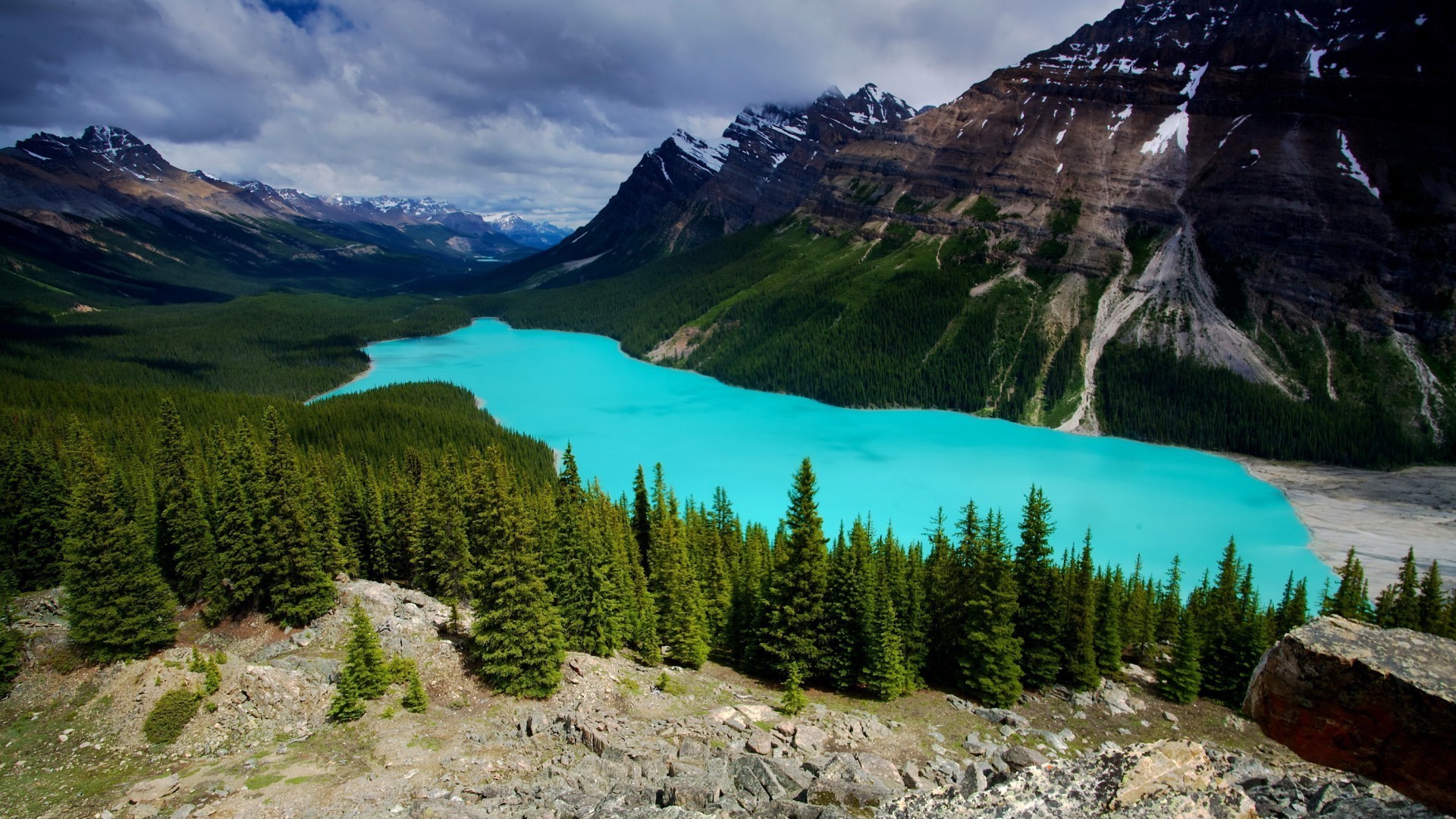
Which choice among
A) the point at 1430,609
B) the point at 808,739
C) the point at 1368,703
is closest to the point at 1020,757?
the point at 808,739

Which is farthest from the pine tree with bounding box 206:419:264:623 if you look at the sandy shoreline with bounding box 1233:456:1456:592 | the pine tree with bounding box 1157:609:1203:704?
the sandy shoreline with bounding box 1233:456:1456:592

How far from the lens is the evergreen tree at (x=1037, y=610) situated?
124ft

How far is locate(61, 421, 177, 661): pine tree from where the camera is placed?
96.7 ft

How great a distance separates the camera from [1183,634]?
41.1 m

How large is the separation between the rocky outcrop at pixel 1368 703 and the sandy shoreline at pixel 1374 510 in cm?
7486

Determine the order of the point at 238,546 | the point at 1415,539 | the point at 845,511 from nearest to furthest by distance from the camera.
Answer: the point at 238,546, the point at 1415,539, the point at 845,511

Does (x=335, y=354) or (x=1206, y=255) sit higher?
(x=1206, y=255)

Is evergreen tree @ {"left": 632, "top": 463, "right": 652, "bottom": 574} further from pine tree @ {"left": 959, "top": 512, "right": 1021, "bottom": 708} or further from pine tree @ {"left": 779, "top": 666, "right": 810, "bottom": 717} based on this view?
pine tree @ {"left": 959, "top": 512, "right": 1021, "bottom": 708}

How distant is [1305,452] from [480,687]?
125 metres

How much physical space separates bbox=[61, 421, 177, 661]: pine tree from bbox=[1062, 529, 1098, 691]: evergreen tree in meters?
43.3

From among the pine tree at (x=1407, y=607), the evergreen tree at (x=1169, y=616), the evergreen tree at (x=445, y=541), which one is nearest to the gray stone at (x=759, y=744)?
the evergreen tree at (x=445, y=541)

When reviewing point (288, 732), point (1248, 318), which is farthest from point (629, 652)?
point (1248, 318)

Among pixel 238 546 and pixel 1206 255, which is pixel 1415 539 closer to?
pixel 1206 255

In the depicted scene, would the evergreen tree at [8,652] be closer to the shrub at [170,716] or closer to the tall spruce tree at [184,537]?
the shrub at [170,716]
